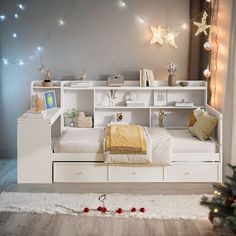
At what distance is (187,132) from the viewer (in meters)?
5.52

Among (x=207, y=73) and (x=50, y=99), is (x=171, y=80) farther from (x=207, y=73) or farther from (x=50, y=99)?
(x=50, y=99)

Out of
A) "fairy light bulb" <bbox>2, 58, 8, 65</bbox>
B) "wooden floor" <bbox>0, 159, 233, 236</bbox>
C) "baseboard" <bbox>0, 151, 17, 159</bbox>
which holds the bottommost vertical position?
"wooden floor" <bbox>0, 159, 233, 236</bbox>

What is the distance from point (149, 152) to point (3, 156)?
2.14 meters

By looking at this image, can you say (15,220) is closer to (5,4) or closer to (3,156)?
(3,156)

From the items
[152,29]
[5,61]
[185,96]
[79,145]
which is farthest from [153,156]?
[5,61]

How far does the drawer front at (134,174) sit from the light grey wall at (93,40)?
142 cm

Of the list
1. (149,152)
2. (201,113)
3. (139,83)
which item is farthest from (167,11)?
(149,152)

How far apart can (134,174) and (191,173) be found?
22.7 inches

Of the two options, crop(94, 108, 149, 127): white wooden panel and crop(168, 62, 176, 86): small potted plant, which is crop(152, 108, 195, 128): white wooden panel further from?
crop(168, 62, 176, 86): small potted plant

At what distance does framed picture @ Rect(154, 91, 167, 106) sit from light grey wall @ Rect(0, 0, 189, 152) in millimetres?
200

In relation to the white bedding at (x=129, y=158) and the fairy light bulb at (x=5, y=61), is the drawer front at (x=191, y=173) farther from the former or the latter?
the fairy light bulb at (x=5, y=61)

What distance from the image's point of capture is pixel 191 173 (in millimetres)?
5000

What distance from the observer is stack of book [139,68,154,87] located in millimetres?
5766

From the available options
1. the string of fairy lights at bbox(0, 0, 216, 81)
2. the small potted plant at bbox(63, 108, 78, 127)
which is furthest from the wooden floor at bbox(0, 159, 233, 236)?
the string of fairy lights at bbox(0, 0, 216, 81)
